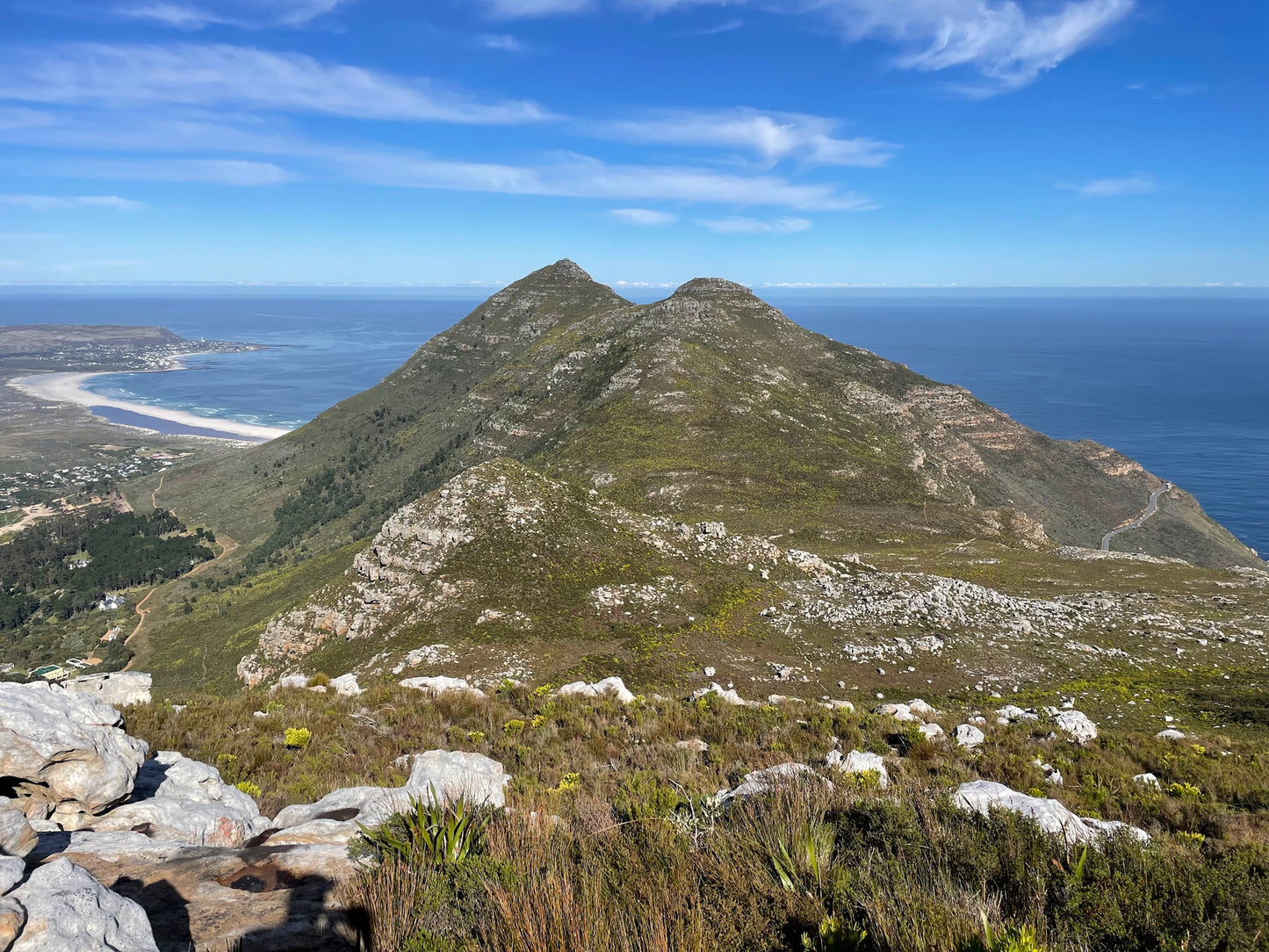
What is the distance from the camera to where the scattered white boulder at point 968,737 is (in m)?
15.8

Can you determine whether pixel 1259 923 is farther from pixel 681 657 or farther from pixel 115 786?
pixel 681 657

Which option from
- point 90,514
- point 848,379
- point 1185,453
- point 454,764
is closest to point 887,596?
point 454,764

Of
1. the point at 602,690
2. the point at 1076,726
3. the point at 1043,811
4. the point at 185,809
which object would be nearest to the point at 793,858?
the point at 1043,811

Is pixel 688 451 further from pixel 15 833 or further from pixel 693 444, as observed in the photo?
pixel 15 833

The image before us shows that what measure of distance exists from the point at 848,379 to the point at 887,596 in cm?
8399

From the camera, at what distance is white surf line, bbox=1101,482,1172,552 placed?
10062 centimetres

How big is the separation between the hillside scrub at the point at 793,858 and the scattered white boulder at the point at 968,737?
0.73 metres

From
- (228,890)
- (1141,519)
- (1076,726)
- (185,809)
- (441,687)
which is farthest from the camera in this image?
(1141,519)

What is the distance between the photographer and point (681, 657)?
2950 centimetres

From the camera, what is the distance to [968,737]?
16.1m

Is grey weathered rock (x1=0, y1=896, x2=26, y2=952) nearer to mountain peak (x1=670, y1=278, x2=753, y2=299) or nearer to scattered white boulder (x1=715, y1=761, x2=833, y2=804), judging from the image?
scattered white boulder (x1=715, y1=761, x2=833, y2=804)

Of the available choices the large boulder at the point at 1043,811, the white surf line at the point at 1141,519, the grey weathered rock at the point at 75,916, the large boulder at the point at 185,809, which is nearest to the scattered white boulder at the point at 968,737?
the large boulder at the point at 1043,811

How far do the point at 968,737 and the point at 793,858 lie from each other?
11.8 metres

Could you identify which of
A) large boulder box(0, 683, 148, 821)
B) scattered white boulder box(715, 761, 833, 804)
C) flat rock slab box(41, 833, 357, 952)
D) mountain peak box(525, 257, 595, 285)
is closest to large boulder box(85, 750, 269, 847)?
large boulder box(0, 683, 148, 821)
